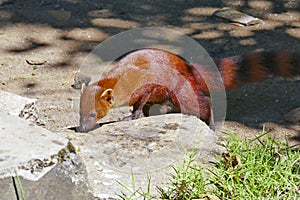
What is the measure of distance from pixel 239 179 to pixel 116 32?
2996 millimetres

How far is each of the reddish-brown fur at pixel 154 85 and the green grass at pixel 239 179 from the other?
1.01 m

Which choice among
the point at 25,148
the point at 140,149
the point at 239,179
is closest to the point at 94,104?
the point at 140,149

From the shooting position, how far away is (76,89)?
4738 mm

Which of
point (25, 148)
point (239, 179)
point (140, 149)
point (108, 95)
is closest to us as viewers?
point (25, 148)

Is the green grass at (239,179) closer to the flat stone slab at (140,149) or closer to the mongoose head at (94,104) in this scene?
the flat stone slab at (140,149)

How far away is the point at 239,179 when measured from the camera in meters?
2.95

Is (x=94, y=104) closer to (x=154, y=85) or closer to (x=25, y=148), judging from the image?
(x=154, y=85)

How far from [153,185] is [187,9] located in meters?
3.45

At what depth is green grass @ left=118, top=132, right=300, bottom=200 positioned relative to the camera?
9.41ft

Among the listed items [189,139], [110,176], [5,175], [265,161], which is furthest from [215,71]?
[5,175]

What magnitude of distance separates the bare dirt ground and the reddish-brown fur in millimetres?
302

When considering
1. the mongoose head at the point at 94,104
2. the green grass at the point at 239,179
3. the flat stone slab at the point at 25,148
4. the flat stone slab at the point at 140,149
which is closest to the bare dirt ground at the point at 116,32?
the mongoose head at the point at 94,104

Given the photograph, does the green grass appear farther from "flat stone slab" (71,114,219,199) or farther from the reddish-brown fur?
the reddish-brown fur

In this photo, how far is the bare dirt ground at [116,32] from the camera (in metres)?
4.52
